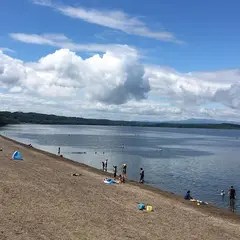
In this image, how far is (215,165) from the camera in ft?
237

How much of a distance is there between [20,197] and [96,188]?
9114 millimetres

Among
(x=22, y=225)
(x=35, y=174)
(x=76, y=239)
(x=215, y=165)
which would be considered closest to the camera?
(x=76, y=239)

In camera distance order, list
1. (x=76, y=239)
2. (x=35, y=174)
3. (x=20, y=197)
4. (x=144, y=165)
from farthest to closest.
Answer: (x=144, y=165), (x=35, y=174), (x=20, y=197), (x=76, y=239)

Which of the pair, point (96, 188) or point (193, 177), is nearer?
point (96, 188)

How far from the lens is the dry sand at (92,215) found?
18484mm

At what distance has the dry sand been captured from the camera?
728 inches

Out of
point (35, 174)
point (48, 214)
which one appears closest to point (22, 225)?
point (48, 214)

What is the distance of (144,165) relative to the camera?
6719cm

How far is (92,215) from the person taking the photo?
2216cm

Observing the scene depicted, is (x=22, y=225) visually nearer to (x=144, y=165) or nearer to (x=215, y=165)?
(x=144, y=165)

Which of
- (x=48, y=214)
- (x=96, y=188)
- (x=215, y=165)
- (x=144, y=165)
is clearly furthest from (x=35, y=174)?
(x=215, y=165)

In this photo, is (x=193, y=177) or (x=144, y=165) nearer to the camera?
(x=193, y=177)

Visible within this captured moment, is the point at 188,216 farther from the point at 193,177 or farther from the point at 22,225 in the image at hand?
the point at 193,177

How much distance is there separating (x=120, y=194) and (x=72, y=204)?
6975mm
